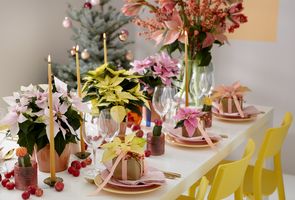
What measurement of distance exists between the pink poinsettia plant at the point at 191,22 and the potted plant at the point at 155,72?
19cm

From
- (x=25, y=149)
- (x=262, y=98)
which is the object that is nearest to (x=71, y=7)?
(x=262, y=98)

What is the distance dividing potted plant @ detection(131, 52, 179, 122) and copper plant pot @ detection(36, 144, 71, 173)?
694 millimetres

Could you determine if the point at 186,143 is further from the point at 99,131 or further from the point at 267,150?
the point at 99,131

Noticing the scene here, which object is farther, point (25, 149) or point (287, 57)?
point (287, 57)

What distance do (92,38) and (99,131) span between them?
2.35 meters

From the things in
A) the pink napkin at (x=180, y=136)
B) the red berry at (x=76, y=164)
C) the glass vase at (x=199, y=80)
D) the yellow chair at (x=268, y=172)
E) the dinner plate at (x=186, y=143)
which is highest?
the glass vase at (x=199, y=80)

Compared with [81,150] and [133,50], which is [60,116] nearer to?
[81,150]

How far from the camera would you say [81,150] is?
2.12 m

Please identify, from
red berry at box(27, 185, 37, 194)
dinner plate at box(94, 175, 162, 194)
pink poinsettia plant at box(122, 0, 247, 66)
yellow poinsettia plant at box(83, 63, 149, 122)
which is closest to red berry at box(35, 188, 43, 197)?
red berry at box(27, 185, 37, 194)

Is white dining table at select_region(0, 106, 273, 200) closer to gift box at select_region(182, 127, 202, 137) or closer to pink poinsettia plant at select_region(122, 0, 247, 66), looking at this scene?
gift box at select_region(182, 127, 202, 137)

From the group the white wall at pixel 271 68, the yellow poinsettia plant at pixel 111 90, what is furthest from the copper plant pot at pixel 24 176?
the white wall at pixel 271 68

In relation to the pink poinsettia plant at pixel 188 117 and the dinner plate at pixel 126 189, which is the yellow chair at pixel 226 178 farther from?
the pink poinsettia plant at pixel 188 117

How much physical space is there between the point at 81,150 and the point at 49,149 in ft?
0.77

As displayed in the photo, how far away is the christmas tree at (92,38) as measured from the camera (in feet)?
13.3
